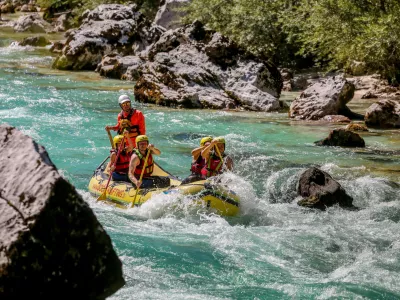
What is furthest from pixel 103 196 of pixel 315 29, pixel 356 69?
pixel 356 69

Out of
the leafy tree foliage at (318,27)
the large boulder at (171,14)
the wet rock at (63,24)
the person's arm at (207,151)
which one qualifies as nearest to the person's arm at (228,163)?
the person's arm at (207,151)

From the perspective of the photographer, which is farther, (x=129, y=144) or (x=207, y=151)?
(x=129, y=144)

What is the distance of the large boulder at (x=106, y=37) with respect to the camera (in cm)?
2672

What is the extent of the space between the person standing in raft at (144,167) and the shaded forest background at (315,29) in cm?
912

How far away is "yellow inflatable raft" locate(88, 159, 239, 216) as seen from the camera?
922 cm

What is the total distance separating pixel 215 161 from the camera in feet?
32.8

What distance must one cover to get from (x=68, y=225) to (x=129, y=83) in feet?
65.8

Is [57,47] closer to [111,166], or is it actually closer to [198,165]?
[111,166]

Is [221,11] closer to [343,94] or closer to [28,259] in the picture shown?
[343,94]

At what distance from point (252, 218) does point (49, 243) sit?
6.07m

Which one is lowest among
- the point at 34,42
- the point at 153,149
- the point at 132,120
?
A: the point at 153,149

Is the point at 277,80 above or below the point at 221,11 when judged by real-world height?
below

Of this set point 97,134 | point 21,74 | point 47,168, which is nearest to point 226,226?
point 47,168

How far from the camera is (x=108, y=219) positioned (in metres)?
9.15
